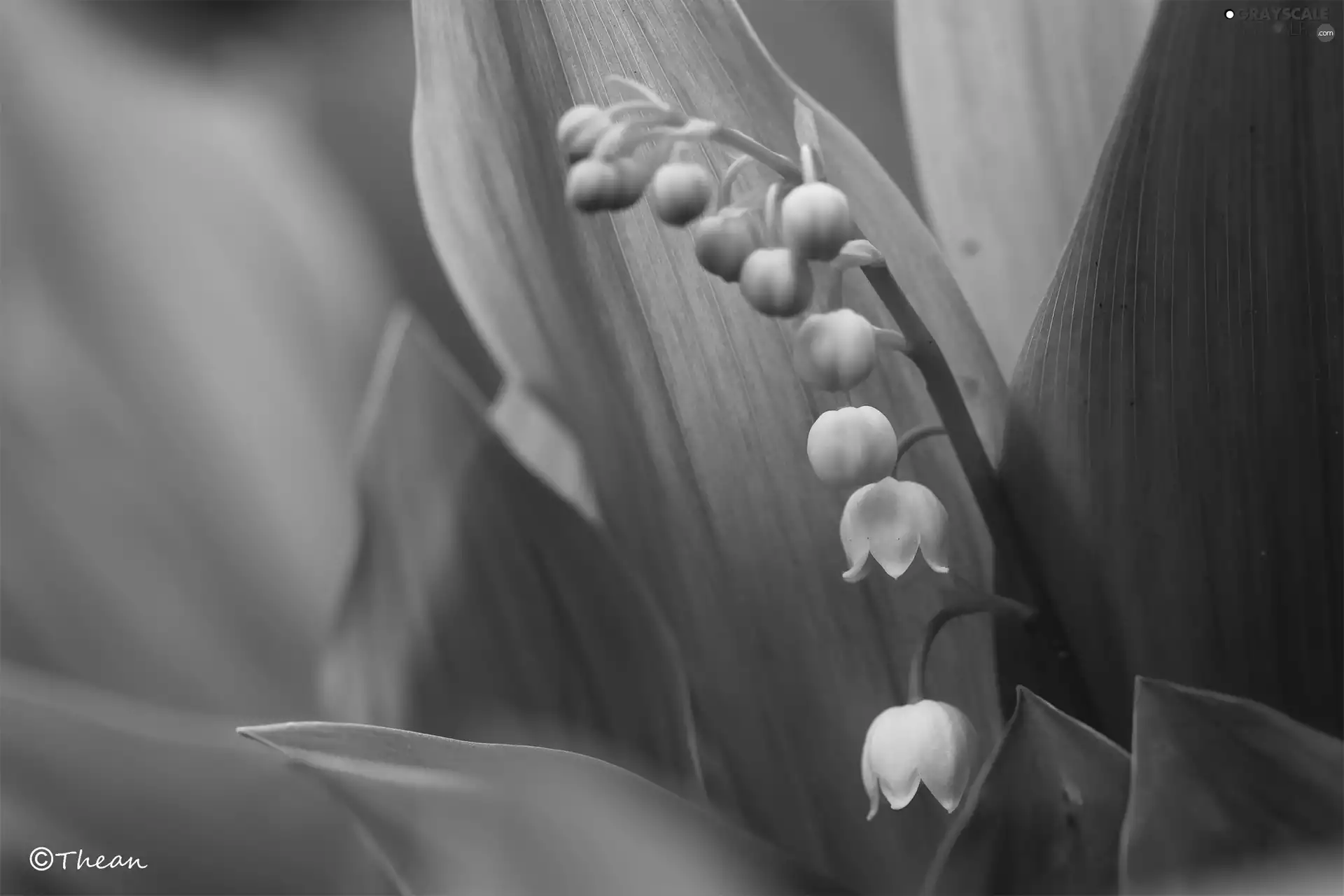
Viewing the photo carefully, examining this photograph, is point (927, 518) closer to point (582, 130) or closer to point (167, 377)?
point (582, 130)

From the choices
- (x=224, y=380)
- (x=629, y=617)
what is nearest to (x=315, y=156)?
(x=224, y=380)

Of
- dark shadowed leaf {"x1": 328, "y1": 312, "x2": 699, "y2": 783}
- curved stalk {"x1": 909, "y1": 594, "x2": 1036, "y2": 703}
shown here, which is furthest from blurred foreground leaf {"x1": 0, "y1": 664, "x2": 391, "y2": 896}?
curved stalk {"x1": 909, "y1": 594, "x2": 1036, "y2": 703}

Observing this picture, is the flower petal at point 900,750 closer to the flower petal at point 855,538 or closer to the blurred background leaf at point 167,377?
the flower petal at point 855,538

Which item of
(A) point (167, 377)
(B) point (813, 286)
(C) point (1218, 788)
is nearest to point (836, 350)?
(B) point (813, 286)

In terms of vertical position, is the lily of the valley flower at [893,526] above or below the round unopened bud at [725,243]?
below

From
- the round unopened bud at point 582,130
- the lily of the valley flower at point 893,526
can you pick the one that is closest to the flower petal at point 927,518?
the lily of the valley flower at point 893,526

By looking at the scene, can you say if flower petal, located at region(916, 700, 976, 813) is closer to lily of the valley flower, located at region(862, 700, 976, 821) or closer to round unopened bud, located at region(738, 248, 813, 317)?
lily of the valley flower, located at region(862, 700, 976, 821)
